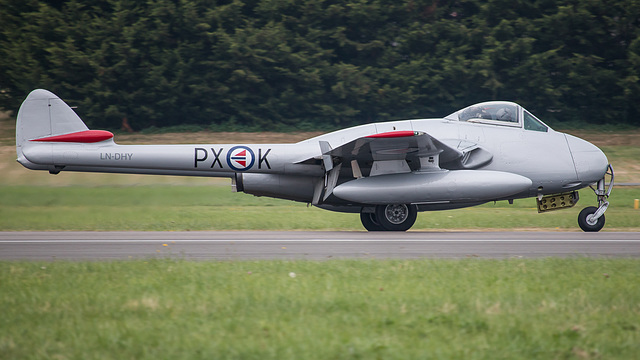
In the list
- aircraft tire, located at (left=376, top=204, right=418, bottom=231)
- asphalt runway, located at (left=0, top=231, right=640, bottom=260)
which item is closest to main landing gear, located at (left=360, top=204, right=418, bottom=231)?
aircraft tire, located at (left=376, top=204, right=418, bottom=231)

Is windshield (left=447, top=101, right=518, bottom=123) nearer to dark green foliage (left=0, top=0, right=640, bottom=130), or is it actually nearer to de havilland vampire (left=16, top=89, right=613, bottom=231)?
de havilland vampire (left=16, top=89, right=613, bottom=231)

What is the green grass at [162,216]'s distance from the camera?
1345cm

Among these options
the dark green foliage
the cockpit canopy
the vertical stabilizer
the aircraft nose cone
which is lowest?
the aircraft nose cone

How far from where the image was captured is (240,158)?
13211 mm

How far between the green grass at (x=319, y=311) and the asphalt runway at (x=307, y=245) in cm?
123

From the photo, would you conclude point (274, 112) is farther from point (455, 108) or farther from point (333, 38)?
point (455, 108)

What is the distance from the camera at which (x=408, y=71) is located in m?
32.5

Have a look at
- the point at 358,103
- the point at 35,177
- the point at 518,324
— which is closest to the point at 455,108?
the point at 358,103

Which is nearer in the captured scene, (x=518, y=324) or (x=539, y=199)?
(x=518, y=324)

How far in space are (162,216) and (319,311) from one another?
33.3ft

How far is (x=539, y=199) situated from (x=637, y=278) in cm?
656

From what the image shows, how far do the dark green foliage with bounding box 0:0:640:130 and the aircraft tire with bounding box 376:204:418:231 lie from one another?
1977 cm

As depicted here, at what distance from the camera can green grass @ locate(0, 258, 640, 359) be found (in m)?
4.77

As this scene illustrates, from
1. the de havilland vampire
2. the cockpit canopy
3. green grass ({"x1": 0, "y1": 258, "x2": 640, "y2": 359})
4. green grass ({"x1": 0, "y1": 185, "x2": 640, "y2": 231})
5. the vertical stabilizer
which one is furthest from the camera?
the cockpit canopy
